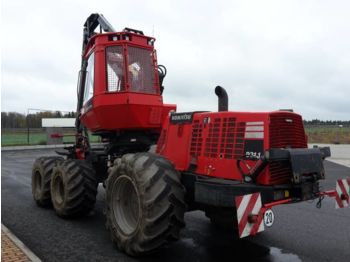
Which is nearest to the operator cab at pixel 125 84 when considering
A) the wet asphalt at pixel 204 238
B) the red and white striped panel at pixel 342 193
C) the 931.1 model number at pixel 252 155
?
the wet asphalt at pixel 204 238

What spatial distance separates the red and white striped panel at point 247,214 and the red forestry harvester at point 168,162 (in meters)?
0.01

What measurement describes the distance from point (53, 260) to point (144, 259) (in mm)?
1157

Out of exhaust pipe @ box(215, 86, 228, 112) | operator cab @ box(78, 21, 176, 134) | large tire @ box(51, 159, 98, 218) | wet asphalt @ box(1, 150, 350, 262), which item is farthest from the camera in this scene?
large tire @ box(51, 159, 98, 218)

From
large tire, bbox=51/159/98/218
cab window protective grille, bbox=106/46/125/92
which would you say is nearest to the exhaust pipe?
cab window protective grille, bbox=106/46/125/92

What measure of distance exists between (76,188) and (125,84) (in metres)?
1.97

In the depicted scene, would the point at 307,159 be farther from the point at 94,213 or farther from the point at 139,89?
the point at 94,213

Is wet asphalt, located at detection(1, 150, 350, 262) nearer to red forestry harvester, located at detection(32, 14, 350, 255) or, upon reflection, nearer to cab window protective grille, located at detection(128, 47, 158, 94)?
red forestry harvester, located at detection(32, 14, 350, 255)

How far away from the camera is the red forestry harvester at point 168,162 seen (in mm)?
4730

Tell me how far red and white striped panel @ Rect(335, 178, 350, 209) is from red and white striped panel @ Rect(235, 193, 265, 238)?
4.92 feet

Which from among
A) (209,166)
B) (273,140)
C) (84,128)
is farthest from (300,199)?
(84,128)

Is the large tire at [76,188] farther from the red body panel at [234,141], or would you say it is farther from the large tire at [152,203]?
the red body panel at [234,141]

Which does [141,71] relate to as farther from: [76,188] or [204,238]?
[204,238]

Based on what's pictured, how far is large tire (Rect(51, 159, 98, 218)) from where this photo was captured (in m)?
6.89

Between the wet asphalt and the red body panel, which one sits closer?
the red body panel
